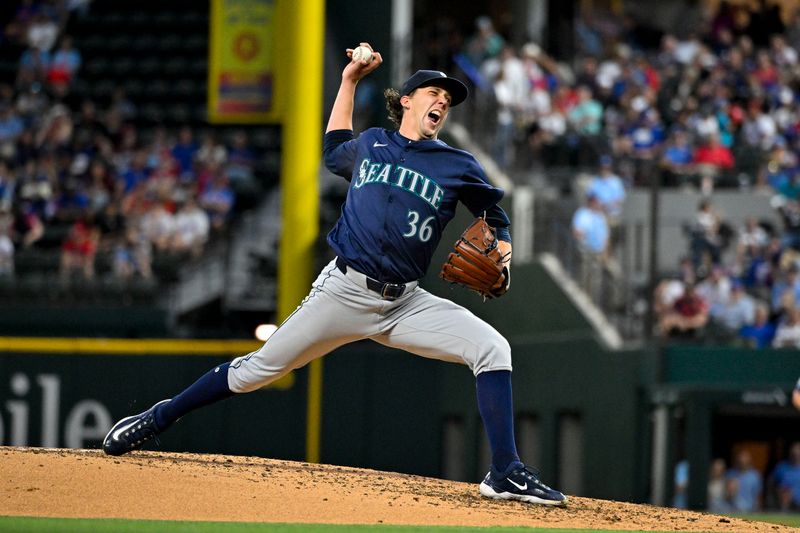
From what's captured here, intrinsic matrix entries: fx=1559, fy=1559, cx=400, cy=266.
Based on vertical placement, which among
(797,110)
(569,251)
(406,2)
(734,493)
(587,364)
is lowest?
(734,493)

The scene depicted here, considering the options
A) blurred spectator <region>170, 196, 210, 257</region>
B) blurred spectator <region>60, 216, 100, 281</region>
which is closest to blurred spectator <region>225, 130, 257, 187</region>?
blurred spectator <region>170, 196, 210, 257</region>

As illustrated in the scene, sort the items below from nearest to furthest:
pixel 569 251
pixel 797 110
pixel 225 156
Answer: pixel 569 251 < pixel 797 110 < pixel 225 156

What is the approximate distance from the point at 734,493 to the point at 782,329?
1.45m

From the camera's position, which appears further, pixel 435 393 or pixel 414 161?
pixel 435 393

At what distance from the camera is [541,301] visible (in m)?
14.0

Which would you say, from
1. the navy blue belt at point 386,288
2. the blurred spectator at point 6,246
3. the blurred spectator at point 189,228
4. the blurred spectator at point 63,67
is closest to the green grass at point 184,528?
the navy blue belt at point 386,288

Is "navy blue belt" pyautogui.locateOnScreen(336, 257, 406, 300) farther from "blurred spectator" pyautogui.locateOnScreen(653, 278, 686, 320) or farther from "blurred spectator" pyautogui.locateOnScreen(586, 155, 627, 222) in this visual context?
"blurred spectator" pyautogui.locateOnScreen(586, 155, 627, 222)

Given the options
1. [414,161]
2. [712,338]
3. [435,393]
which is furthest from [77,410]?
[414,161]

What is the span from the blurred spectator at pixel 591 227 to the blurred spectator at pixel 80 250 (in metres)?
5.20

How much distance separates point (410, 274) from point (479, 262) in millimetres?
306

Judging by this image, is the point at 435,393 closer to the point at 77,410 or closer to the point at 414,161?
the point at 77,410

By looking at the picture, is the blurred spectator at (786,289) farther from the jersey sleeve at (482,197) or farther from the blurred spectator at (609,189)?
the jersey sleeve at (482,197)

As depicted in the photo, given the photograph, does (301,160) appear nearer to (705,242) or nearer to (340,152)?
(705,242)

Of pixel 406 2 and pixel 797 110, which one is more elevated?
pixel 406 2
